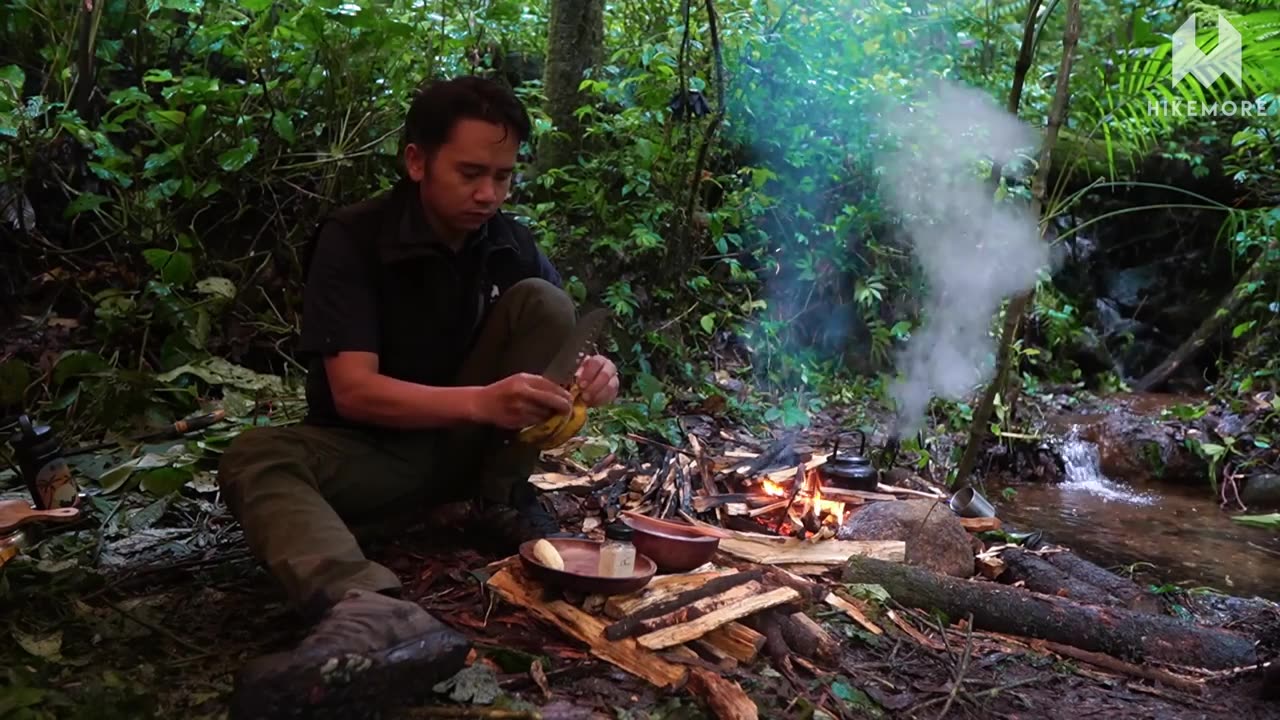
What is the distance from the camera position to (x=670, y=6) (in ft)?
24.1

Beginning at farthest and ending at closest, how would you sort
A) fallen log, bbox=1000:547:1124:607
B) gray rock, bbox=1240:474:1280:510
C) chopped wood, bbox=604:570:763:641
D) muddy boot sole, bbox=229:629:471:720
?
1. gray rock, bbox=1240:474:1280:510
2. fallen log, bbox=1000:547:1124:607
3. chopped wood, bbox=604:570:763:641
4. muddy boot sole, bbox=229:629:471:720

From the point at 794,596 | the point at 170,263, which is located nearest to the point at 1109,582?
the point at 794,596

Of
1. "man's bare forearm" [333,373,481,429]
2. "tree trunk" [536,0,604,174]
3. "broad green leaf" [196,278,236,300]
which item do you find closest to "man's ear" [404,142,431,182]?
"man's bare forearm" [333,373,481,429]

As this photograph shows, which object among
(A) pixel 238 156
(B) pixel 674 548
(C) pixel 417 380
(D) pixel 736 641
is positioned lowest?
(D) pixel 736 641

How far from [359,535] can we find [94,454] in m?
1.75

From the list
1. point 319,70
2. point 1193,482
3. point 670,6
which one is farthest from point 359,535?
point 1193,482

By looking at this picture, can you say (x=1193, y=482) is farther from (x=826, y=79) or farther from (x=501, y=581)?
(x=501, y=581)

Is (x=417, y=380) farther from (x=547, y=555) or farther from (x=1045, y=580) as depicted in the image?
(x=1045, y=580)

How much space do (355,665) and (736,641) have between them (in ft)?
3.86

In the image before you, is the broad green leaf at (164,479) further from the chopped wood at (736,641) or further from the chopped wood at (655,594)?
the chopped wood at (736,641)

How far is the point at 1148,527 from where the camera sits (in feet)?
20.1

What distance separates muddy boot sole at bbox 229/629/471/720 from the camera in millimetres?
1624

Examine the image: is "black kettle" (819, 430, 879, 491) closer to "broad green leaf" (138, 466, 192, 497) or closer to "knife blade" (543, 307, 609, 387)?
"knife blade" (543, 307, 609, 387)

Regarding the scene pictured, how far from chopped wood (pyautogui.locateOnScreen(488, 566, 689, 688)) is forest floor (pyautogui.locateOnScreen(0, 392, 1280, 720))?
31mm
